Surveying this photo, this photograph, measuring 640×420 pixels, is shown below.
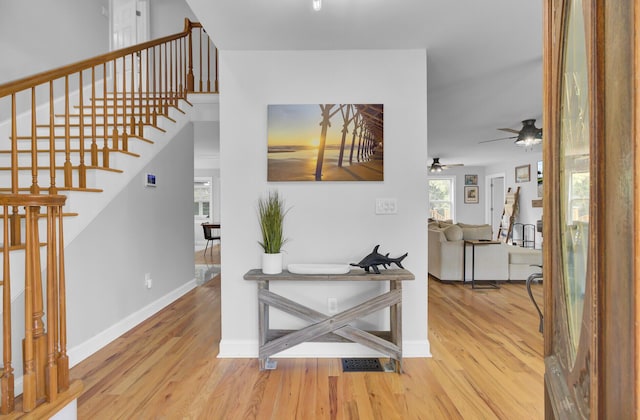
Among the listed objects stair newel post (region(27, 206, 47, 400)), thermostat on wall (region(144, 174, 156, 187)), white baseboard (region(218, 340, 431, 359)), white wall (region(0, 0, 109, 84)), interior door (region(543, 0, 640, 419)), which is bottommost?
white baseboard (region(218, 340, 431, 359))

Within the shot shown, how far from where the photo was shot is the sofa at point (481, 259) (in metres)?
4.68

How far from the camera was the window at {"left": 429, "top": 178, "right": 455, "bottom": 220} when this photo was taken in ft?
34.8

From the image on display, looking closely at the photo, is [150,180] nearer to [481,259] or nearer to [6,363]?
[6,363]

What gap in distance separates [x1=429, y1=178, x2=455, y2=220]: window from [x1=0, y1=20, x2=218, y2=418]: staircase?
8.39m

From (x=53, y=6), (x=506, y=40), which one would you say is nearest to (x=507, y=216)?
(x=506, y=40)

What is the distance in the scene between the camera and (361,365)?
234cm

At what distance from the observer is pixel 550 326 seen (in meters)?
0.73

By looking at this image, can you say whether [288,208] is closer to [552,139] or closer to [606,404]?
[552,139]

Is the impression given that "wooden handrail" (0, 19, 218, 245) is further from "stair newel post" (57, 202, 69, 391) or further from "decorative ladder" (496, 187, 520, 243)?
"decorative ladder" (496, 187, 520, 243)

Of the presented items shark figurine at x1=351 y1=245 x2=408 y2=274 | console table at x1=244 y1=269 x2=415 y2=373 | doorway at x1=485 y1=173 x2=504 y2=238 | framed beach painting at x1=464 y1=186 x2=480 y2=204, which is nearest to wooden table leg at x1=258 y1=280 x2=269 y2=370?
console table at x1=244 y1=269 x2=415 y2=373

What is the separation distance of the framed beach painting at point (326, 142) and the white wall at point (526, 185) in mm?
6461

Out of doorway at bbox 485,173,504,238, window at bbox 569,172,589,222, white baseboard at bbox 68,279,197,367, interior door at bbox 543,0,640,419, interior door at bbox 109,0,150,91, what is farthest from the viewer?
doorway at bbox 485,173,504,238

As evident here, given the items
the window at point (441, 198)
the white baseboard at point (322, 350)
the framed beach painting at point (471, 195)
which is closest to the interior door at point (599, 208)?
the white baseboard at point (322, 350)

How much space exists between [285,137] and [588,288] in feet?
7.24
